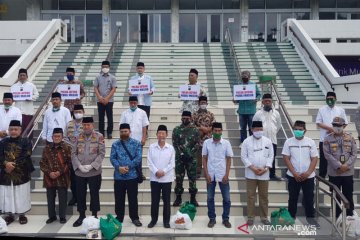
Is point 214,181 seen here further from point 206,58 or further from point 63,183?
point 206,58

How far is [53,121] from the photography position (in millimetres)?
8000

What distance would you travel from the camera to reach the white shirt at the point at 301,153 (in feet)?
23.8

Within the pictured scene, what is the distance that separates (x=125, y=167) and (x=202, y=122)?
6.70 feet

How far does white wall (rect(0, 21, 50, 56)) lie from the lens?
2183 cm

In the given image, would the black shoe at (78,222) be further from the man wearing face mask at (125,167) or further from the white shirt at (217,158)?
the white shirt at (217,158)

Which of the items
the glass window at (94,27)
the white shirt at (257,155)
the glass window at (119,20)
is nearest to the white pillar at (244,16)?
the glass window at (119,20)

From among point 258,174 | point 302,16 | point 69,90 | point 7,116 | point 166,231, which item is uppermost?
point 302,16

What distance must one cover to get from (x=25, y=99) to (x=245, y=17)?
72.2 ft

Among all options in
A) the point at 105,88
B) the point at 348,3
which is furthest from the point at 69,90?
the point at 348,3

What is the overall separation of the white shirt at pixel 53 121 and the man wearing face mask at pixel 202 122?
2.56 meters

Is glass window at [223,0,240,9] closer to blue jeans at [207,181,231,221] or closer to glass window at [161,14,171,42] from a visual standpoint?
glass window at [161,14,171,42]

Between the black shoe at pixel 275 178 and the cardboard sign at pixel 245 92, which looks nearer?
the black shoe at pixel 275 178

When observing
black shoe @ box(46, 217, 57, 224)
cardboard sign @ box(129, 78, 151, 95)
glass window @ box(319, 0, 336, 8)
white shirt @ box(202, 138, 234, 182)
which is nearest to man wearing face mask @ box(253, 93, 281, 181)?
white shirt @ box(202, 138, 234, 182)

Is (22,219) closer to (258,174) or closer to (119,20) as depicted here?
(258,174)
